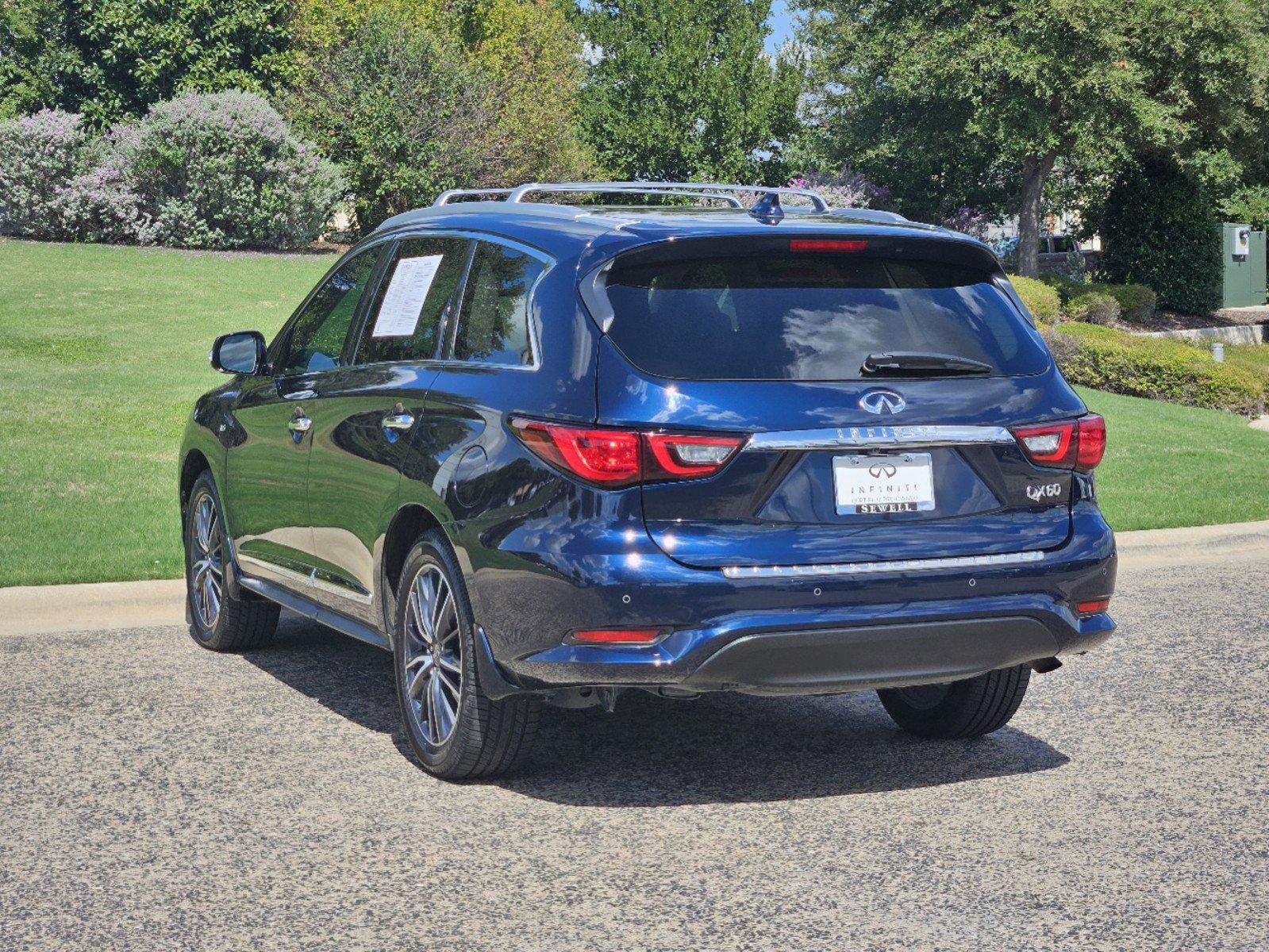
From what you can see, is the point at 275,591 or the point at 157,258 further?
the point at 157,258

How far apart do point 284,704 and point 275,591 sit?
0.49 meters

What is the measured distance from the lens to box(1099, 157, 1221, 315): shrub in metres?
39.2

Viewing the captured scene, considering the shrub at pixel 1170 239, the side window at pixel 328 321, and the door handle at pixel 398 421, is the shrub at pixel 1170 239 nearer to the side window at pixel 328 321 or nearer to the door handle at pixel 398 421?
the side window at pixel 328 321

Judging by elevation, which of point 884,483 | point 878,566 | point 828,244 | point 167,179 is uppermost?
point 167,179

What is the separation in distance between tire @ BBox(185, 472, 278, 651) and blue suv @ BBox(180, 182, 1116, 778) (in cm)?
190

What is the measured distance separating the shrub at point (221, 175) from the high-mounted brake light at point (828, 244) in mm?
28917

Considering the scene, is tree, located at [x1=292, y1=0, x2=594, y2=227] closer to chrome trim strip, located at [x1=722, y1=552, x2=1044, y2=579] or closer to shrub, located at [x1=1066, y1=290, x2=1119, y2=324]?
shrub, located at [x1=1066, y1=290, x2=1119, y2=324]

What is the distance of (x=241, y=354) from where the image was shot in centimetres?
714

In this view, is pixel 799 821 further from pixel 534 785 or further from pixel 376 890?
pixel 376 890

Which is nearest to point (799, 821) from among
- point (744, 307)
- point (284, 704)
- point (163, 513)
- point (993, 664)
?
point (993, 664)

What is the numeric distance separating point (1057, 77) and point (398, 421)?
30044 millimetres

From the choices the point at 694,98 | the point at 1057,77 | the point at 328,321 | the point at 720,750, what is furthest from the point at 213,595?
the point at 694,98

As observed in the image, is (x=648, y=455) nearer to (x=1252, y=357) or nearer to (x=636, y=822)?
(x=636, y=822)

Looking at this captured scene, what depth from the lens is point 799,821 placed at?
5.12m
